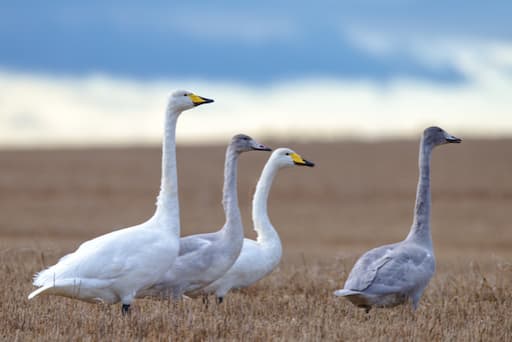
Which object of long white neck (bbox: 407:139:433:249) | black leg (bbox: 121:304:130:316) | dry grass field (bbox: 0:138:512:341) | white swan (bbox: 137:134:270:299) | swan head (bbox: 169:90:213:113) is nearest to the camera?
dry grass field (bbox: 0:138:512:341)

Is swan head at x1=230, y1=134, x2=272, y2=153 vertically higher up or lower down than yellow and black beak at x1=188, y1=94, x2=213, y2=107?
lower down

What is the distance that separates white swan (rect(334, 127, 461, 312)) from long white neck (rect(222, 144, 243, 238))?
1.26 m

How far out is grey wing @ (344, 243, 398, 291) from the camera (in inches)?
379

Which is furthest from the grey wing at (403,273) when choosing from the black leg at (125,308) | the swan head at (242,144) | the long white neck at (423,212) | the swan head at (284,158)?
the swan head at (284,158)

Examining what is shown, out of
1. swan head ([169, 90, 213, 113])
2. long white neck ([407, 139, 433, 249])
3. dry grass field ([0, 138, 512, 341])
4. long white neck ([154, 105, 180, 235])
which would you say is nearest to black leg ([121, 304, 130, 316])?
dry grass field ([0, 138, 512, 341])

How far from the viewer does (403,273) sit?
983 cm

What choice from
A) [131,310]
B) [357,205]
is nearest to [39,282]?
[131,310]

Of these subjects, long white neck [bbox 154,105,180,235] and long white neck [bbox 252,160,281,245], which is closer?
long white neck [bbox 154,105,180,235]

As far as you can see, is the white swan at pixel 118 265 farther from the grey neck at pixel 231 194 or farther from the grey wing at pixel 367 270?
the grey wing at pixel 367 270

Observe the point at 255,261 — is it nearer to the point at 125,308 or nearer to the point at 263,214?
the point at 263,214

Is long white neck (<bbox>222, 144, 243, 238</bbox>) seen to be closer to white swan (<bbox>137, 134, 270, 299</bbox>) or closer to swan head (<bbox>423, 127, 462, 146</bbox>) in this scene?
white swan (<bbox>137, 134, 270, 299</bbox>)

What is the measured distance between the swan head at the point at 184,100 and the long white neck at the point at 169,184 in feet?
0.17

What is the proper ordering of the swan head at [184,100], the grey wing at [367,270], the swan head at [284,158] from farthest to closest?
the swan head at [284,158], the swan head at [184,100], the grey wing at [367,270]

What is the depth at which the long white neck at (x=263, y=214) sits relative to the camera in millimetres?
11742
